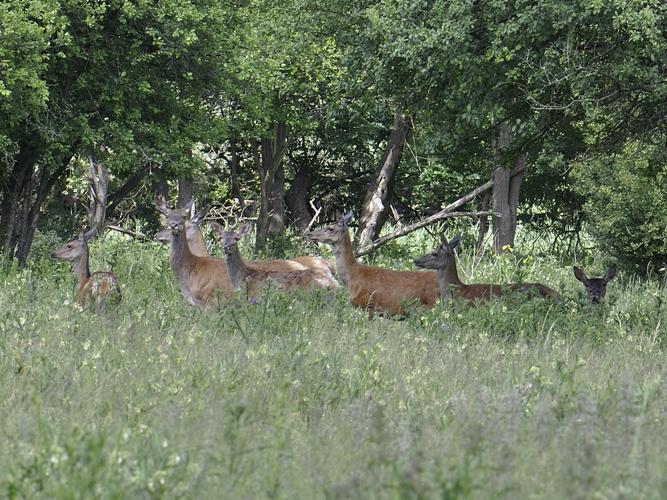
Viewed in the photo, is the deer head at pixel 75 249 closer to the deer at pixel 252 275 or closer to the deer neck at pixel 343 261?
the deer at pixel 252 275

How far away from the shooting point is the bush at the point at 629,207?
19.6 meters

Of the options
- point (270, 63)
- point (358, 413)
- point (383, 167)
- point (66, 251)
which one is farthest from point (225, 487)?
point (383, 167)

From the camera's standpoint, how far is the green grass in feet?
16.4

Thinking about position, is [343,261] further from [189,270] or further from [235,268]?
[189,270]

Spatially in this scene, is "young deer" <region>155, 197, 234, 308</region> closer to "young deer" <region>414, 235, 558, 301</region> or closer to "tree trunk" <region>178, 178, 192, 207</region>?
"young deer" <region>414, 235, 558, 301</region>

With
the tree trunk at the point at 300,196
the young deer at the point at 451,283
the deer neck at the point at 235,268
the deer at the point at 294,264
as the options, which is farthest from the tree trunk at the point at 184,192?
the young deer at the point at 451,283

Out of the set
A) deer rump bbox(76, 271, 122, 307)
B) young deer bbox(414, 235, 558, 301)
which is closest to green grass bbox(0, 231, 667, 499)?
deer rump bbox(76, 271, 122, 307)

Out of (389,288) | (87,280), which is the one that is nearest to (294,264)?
(389,288)

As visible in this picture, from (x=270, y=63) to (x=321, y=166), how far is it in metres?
9.79

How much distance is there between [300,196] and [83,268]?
633 inches

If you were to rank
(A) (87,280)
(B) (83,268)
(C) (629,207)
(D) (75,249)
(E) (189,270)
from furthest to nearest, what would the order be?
(C) (629,207) → (D) (75,249) → (E) (189,270) → (B) (83,268) → (A) (87,280)

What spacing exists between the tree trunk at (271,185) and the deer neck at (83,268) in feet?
37.7

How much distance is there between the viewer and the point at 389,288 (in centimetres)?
1390

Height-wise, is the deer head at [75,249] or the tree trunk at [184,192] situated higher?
the tree trunk at [184,192]
